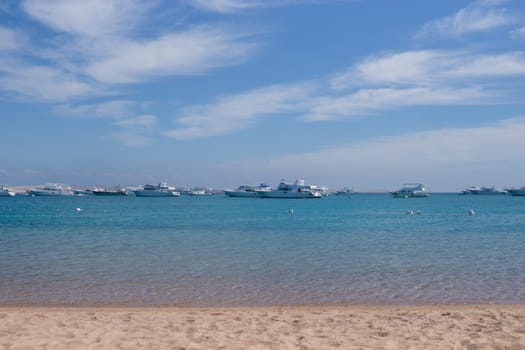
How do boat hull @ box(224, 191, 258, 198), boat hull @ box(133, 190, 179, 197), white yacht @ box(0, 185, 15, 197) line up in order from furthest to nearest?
white yacht @ box(0, 185, 15, 197)
boat hull @ box(133, 190, 179, 197)
boat hull @ box(224, 191, 258, 198)

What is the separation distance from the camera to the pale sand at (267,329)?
29.4 ft

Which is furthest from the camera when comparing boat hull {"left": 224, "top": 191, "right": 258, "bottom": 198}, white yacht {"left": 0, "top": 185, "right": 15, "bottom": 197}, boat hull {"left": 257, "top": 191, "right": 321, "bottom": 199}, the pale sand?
white yacht {"left": 0, "top": 185, "right": 15, "bottom": 197}

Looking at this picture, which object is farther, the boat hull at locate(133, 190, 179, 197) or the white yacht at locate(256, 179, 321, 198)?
the boat hull at locate(133, 190, 179, 197)

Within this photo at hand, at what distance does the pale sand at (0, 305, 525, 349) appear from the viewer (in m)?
8.96

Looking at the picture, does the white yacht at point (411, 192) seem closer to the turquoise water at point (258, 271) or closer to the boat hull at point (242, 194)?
the boat hull at point (242, 194)

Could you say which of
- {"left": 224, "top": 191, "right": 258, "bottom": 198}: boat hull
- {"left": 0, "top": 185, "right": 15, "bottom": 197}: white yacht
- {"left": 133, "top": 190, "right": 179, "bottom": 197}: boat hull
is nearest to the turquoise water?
{"left": 224, "top": 191, "right": 258, "bottom": 198}: boat hull

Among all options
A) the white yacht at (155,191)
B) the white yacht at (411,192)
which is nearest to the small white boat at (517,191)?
the white yacht at (411,192)

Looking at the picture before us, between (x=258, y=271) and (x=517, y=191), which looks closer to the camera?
(x=258, y=271)

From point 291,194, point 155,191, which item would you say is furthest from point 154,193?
point 291,194

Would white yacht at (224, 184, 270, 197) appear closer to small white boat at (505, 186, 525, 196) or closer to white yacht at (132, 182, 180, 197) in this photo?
white yacht at (132, 182, 180, 197)

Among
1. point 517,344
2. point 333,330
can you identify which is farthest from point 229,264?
point 517,344

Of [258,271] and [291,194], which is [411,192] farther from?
[258,271]

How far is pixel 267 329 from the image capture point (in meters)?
10.1

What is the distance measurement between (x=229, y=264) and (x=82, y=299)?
748 cm
